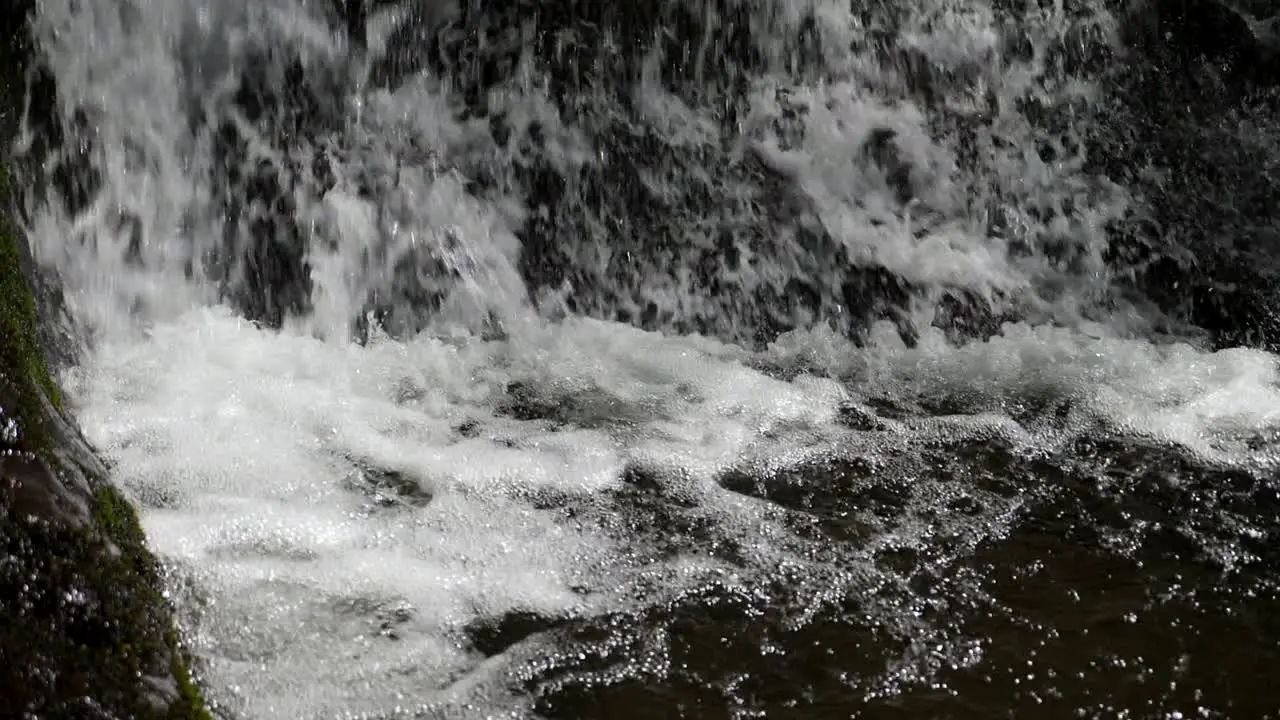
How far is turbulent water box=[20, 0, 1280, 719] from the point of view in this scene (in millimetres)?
3105

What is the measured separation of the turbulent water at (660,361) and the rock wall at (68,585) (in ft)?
0.91

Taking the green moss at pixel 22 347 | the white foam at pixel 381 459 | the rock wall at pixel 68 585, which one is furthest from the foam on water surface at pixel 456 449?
the green moss at pixel 22 347

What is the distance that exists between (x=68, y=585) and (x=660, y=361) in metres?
2.94

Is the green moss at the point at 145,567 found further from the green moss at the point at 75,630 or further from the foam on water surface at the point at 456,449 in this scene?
the foam on water surface at the point at 456,449

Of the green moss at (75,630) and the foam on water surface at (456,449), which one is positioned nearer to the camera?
the green moss at (75,630)

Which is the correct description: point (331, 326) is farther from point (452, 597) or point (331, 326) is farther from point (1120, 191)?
point (1120, 191)

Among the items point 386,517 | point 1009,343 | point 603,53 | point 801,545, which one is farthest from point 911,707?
point 603,53

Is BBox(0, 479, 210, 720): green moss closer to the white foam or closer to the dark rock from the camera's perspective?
the white foam

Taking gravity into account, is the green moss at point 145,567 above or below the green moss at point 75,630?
below

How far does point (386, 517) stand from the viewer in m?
3.70

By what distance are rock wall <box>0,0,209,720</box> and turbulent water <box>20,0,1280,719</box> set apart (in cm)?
28

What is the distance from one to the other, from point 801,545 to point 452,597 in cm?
105

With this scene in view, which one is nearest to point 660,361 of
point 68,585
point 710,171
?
point 710,171

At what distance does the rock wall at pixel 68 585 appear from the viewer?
2246 millimetres
